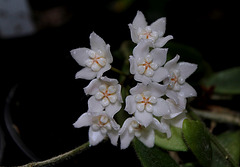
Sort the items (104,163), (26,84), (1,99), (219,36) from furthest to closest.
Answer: (219,36) → (1,99) → (26,84) → (104,163)

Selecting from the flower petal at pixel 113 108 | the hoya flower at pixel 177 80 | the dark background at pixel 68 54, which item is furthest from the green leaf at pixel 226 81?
the flower petal at pixel 113 108

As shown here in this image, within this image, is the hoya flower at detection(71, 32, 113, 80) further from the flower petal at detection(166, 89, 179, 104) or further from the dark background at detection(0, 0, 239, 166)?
the dark background at detection(0, 0, 239, 166)

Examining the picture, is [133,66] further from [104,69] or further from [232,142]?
[232,142]

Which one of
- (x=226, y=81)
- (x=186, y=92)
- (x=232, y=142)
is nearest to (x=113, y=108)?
(x=186, y=92)

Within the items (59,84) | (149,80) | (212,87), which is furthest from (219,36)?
(149,80)

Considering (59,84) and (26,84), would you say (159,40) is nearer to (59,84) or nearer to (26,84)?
(59,84)

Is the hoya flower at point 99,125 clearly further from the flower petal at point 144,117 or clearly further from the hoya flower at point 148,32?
the hoya flower at point 148,32

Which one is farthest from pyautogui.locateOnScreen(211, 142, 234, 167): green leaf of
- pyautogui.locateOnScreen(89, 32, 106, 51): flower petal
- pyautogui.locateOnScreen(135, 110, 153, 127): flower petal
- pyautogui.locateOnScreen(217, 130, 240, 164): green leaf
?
pyautogui.locateOnScreen(89, 32, 106, 51): flower petal
